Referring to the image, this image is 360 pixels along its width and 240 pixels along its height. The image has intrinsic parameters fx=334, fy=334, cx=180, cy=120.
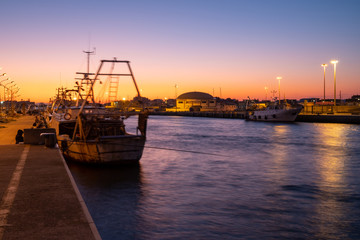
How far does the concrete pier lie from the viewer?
293 inches

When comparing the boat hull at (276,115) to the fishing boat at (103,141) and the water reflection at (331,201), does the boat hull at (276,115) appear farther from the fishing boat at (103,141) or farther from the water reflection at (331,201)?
the fishing boat at (103,141)

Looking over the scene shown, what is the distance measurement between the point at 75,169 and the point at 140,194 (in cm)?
740

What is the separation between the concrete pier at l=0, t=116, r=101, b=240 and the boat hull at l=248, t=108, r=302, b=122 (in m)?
94.3

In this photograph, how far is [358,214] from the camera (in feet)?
49.2

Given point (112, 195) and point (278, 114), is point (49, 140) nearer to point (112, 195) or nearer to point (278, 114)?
point (112, 195)

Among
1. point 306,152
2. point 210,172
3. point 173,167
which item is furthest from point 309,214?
point 306,152

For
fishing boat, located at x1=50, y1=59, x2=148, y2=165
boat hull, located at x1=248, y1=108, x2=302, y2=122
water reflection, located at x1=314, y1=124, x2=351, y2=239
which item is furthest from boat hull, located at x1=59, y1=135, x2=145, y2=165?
boat hull, located at x1=248, y1=108, x2=302, y2=122

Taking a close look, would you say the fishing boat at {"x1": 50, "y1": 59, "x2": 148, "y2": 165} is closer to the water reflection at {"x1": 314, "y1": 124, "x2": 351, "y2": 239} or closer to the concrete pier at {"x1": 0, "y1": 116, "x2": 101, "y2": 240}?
the concrete pier at {"x1": 0, "y1": 116, "x2": 101, "y2": 240}

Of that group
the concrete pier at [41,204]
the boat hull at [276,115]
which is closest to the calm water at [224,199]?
the concrete pier at [41,204]

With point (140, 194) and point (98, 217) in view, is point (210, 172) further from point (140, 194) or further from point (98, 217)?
point (98, 217)

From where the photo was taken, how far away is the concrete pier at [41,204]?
7433mm

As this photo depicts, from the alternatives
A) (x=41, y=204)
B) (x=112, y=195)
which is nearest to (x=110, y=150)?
(x=112, y=195)

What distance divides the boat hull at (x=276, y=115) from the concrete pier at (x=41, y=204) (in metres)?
94.3

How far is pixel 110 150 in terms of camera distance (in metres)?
22.2
